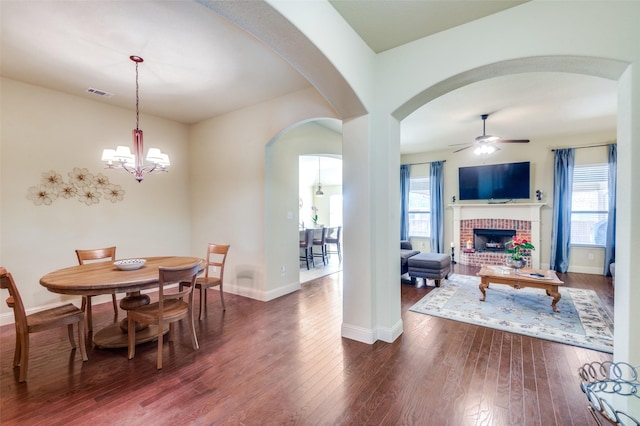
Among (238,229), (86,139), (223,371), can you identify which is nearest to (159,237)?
(238,229)

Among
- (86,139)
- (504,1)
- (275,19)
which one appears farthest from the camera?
(86,139)

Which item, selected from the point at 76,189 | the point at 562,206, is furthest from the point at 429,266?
the point at 76,189

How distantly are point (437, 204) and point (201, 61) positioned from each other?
648 cm

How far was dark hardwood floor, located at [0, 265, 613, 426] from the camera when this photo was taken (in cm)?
190

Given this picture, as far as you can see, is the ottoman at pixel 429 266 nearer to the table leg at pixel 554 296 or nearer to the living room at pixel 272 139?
the table leg at pixel 554 296

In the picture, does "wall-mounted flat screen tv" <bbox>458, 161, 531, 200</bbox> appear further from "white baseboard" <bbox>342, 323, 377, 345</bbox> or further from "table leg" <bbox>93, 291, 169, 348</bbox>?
"table leg" <bbox>93, 291, 169, 348</bbox>

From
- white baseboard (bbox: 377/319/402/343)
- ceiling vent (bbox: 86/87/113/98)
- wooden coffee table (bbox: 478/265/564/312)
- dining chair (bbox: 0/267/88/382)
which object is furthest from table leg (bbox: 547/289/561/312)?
ceiling vent (bbox: 86/87/113/98)

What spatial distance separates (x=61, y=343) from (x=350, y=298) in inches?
120

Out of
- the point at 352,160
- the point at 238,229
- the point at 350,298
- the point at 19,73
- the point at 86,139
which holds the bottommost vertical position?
the point at 350,298

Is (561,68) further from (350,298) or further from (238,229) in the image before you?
(238,229)

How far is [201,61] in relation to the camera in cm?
301

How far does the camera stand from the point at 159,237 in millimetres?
4855

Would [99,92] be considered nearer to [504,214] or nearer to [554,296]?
[554,296]

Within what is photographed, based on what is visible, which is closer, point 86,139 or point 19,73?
point 19,73
